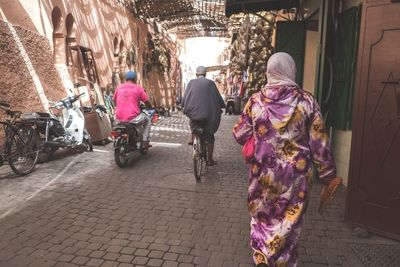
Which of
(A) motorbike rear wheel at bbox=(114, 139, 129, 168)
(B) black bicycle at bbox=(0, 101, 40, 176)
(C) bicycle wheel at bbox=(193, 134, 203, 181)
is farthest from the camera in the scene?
(A) motorbike rear wheel at bbox=(114, 139, 129, 168)

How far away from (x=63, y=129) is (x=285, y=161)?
595cm

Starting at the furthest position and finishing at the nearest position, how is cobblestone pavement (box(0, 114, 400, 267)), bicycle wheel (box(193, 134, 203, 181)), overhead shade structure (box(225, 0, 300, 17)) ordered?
overhead shade structure (box(225, 0, 300, 17)) → bicycle wheel (box(193, 134, 203, 181)) → cobblestone pavement (box(0, 114, 400, 267))

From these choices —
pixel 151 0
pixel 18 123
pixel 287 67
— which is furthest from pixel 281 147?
pixel 151 0

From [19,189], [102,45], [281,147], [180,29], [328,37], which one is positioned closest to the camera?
[281,147]

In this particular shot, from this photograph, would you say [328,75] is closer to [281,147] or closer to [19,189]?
[281,147]

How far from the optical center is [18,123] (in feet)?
22.1

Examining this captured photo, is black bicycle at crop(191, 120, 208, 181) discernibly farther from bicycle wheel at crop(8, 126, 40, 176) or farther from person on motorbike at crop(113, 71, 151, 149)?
bicycle wheel at crop(8, 126, 40, 176)

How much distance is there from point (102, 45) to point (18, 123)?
7.71 metres

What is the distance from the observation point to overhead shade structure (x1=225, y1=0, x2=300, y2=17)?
854 cm

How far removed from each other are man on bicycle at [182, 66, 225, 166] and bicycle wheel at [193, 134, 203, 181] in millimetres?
400

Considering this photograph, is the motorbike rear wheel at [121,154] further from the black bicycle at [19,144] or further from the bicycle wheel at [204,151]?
the bicycle wheel at [204,151]

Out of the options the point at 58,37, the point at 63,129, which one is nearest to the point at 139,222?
the point at 63,129

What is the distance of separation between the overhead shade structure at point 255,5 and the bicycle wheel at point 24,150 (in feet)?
15.3

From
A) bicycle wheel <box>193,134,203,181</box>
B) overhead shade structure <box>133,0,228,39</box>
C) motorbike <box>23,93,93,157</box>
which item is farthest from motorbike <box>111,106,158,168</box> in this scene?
overhead shade structure <box>133,0,228,39</box>
